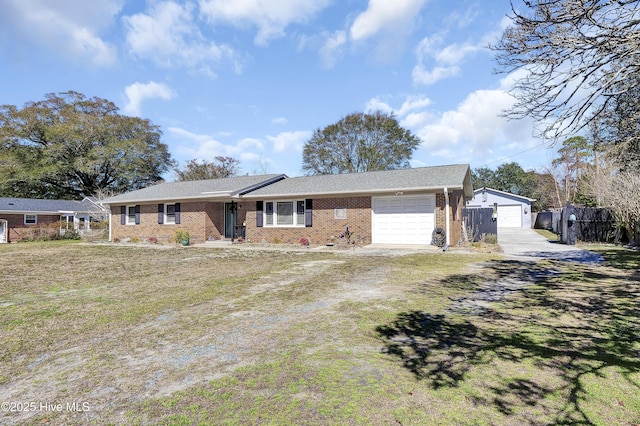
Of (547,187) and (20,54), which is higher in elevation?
(20,54)

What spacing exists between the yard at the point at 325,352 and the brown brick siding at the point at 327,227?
8.60m

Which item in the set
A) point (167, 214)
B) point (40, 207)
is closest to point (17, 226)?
point (40, 207)

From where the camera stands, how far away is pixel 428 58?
1402 centimetres

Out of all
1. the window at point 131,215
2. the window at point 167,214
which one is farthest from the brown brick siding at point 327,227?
the window at point 131,215

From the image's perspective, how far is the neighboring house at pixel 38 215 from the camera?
2553cm

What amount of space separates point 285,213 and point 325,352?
581 inches

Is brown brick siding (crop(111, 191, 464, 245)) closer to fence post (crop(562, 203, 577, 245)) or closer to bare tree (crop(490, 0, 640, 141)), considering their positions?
fence post (crop(562, 203, 577, 245))

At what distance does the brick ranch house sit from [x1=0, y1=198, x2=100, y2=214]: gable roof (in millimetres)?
9703

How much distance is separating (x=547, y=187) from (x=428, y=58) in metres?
36.1

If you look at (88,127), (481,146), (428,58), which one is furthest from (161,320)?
(88,127)

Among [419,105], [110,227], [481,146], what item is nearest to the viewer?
[419,105]

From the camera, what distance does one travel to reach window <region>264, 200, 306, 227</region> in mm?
17750

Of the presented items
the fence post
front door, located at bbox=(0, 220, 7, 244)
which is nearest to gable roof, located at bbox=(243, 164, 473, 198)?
the fence post

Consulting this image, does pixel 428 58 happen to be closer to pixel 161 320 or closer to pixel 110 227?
pixel 161 320
